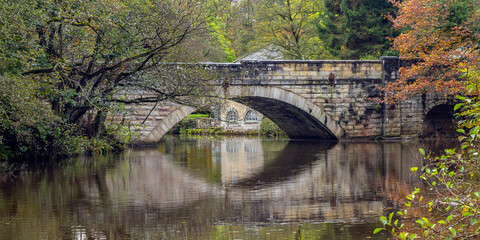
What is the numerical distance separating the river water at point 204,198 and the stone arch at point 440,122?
7.77m

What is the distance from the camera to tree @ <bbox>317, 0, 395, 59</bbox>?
23.4 meters

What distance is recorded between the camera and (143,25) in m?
11.3

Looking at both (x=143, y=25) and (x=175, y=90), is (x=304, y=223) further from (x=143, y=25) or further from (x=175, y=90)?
(x=175, y=90)

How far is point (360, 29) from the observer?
23734 millimetres

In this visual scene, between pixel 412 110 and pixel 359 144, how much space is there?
265cm

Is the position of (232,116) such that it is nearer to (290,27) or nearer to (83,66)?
(290,27)

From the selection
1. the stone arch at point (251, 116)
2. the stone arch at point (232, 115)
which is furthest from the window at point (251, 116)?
the stone arch at point (232, 115)

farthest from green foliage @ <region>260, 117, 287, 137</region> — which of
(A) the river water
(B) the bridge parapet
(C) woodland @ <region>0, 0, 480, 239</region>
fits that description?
(A) the river water

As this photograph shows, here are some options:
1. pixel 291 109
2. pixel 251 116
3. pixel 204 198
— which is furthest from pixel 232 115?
pixel 204 198

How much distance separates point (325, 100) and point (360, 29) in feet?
19.9

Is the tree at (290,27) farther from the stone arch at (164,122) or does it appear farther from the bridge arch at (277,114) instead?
the stone arch at (164,122)

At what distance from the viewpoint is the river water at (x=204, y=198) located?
5.92 m

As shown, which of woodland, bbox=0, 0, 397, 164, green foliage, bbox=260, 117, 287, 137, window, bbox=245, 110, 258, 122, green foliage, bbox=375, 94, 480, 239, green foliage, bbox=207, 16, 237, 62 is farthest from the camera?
green foliage, bbox=207, 16, 237, 62

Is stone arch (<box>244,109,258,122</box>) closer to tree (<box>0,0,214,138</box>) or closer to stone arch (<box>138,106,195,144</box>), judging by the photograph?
stone arch (<box>138,106,195,144</box>)
